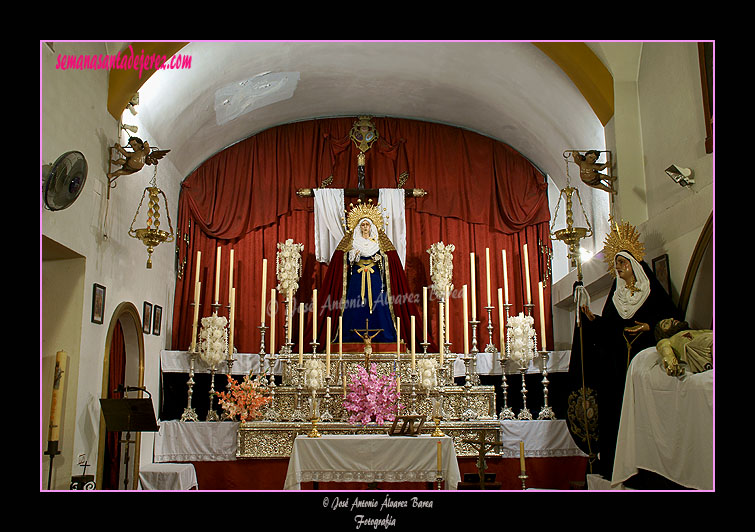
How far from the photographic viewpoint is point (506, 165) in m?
9.32

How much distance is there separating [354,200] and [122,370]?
3591mm

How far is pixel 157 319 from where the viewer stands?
781 cm

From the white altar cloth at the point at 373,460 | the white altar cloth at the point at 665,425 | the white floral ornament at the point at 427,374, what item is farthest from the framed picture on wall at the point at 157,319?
the white altar cloth at the point at 665,425

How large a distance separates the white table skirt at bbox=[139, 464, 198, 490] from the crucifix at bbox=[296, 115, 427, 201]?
380 cm

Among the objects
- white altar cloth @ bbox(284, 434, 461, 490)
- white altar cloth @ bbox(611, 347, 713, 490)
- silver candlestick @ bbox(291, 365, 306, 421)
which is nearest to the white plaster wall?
silver candlestick @ bbox(291, 365, 306, 421)

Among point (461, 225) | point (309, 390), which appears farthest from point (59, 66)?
point (461, 225)

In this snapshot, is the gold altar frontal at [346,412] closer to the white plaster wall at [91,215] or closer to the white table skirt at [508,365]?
the white table skirt at [508,365]

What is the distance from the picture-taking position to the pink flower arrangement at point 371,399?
22.2ft

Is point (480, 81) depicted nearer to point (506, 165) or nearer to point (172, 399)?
point (506, 165)

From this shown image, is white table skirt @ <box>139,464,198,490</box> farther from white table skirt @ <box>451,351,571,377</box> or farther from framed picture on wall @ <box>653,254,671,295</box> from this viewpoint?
framed picture on wall @ <box>653,254,671,295</box>

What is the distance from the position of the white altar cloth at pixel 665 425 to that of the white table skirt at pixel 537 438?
260 cm

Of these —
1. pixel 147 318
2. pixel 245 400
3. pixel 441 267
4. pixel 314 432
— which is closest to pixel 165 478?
pixel 245 400

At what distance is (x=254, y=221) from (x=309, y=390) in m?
2.86

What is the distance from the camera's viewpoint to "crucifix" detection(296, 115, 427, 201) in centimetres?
895
